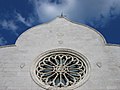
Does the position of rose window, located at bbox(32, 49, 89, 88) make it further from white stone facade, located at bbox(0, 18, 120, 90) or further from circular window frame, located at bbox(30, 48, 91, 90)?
white stone facade, located at bbox(0, 18, 120, 90)

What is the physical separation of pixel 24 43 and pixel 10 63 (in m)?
1.98

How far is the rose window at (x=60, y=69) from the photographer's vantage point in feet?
48.0

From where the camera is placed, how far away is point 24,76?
14.7 m

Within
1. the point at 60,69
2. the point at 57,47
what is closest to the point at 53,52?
the point at 57,47

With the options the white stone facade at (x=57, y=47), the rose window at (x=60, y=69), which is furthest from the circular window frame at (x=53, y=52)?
the white stone facade at (x=57, y=47)

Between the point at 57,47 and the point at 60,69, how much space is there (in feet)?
5.53

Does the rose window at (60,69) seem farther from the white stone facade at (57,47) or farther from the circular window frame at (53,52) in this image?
the white stone facade at (57,47)

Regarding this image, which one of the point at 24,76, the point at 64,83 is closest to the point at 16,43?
the point at 24,76

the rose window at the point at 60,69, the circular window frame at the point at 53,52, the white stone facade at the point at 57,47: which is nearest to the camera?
the circular window frame at the point at 53,52

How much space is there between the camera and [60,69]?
1526 centimetres

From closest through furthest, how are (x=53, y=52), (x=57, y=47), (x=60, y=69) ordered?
(x=60, y=69), (x=53, y=52), (x=57, y=47)

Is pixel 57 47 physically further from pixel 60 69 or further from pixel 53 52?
pixel 60 69

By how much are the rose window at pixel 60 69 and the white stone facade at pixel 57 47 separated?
327mm

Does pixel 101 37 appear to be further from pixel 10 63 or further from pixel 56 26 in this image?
pixel 10 63
